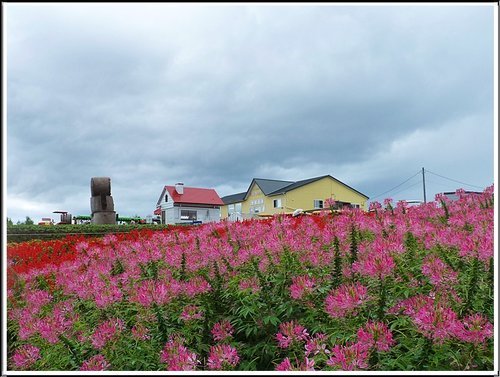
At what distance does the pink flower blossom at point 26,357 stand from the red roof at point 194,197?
2840cm

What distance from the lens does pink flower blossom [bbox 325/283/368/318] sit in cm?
157

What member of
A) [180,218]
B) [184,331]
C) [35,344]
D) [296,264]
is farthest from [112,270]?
[180,218]

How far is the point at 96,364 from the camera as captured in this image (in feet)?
5.68

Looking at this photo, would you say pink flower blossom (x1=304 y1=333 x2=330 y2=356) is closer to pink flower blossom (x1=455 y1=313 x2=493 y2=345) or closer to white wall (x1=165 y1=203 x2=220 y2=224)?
pink flower blossom (x1=455 y1=313 x2=493 y2=345)

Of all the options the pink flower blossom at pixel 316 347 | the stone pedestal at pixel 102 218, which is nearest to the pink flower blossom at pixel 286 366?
the pink flower blossom at pixel 316 347

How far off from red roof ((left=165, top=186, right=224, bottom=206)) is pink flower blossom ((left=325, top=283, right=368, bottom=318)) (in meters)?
28.8

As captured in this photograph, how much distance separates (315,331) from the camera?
1.79 metres

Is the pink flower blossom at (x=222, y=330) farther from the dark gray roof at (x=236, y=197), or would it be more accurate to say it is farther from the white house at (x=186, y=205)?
the white house at (x=186, y=205)

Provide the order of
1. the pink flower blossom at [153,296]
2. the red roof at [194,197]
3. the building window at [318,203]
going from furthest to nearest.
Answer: the red roof at [194,197]
the building window at [318,203]
the pink flower blossom at [153,296]

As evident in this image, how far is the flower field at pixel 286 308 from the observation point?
1.51 m

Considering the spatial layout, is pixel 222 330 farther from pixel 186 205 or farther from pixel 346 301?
pixel 186 205

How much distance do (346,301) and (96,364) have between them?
3.42 ft

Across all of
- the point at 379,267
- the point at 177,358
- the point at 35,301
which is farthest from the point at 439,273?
the point at 35,301

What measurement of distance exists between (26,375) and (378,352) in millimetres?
1189
